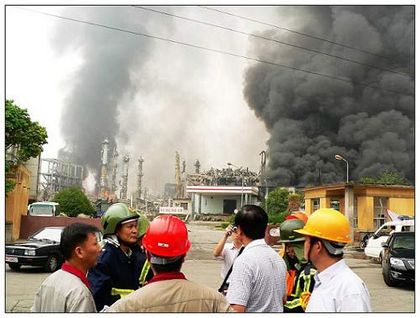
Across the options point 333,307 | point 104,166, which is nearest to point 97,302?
point 333,307

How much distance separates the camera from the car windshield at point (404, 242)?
403 inches

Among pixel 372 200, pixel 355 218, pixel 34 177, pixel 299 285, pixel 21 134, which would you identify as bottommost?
pixel 355 218

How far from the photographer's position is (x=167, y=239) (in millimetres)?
1947

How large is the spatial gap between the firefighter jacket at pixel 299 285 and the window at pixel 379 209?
21.1m

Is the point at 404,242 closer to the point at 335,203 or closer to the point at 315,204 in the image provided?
the point at 335,203

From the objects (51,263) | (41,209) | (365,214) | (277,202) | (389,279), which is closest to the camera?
(389,279)

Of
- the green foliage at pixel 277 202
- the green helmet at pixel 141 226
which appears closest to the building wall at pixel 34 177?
the green foliage at pixel 277 202

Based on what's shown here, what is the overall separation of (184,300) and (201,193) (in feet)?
184

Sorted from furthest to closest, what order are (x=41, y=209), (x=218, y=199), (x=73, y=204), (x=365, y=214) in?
(x=218, y=199), (x=73, y=204), (x=41, y=209), (x=365, y=214)

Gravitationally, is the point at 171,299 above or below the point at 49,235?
above

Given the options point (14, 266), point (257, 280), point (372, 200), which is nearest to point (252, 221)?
point (257, 280)

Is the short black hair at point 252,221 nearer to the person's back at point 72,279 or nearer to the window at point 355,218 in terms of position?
the person's back at point 72,279

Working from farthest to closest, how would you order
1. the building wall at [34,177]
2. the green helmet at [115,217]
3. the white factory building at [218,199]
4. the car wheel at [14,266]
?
the white factory building at [218,199] → the building wall at [34,177] → the car wheel at [14,266] → the green helmet at [115,217]

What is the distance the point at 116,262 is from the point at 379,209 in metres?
22.3
